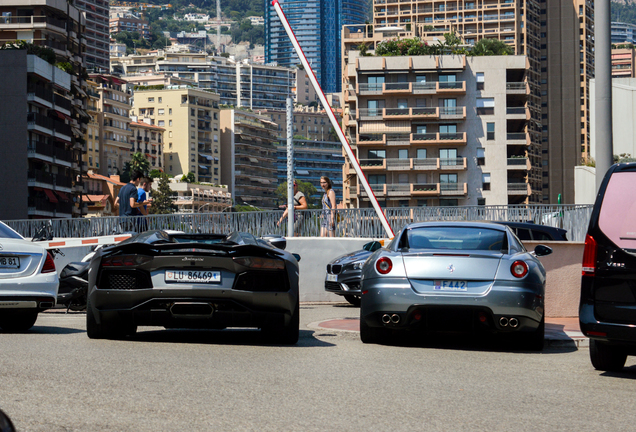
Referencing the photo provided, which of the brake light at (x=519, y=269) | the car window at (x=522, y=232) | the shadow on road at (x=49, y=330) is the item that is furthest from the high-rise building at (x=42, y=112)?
the brake light at (x=519, y=269)

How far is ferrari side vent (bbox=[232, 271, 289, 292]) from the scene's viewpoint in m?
9.20

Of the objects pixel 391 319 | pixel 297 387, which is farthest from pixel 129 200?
pixel 297 387

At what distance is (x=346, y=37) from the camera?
13588 cm

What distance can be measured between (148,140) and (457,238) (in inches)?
6854

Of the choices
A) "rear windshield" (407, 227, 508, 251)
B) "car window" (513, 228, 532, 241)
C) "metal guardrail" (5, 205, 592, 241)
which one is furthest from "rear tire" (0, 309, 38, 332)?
"car window" (513, 228, 532, 241)

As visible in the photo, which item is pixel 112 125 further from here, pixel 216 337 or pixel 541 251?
pixel 541 251

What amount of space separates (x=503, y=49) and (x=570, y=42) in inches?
2471

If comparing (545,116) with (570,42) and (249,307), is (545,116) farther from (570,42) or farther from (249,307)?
(249,307)

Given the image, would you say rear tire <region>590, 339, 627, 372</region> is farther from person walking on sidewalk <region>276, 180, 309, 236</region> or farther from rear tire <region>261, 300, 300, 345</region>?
person walking on sidewalk <region>276, 180, 309, 236</region>

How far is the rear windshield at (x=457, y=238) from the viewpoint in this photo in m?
10.2

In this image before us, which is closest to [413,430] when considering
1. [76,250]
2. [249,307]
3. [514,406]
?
[514,406]

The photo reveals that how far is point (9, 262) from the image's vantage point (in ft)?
35.1

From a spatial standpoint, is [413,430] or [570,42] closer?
[413,430]

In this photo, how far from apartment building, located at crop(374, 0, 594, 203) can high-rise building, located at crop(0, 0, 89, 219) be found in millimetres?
64857
